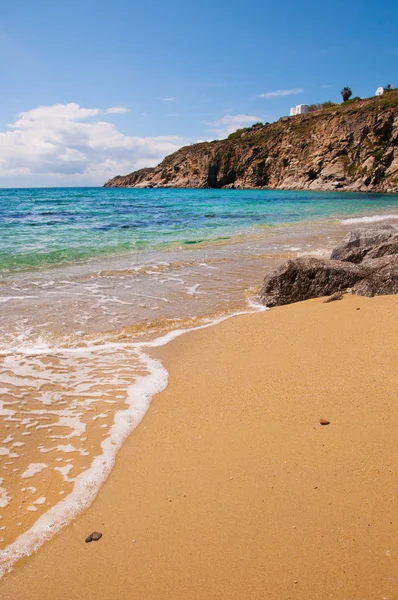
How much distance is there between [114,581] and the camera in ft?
6.31

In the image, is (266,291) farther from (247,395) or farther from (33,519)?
(33,519)

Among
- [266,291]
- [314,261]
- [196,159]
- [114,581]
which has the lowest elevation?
[114,581]

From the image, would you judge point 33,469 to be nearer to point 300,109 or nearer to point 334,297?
point 334,297

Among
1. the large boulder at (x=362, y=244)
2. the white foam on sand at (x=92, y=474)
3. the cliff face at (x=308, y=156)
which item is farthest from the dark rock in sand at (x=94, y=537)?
the cliff face at (x=308, y=156)

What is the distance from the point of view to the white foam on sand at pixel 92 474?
7.06 ft

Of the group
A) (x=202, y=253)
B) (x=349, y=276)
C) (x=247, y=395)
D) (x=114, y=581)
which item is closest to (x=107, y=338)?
(x=247, y=395)

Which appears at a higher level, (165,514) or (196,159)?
(196,159)

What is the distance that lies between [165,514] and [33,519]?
80 centimetres

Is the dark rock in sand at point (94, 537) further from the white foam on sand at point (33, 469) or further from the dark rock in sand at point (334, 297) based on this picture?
the dark rock in sand at point (334, 297)

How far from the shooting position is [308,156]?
7388 centimetres

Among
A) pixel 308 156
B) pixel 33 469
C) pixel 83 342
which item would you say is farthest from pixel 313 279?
pixel 308 156

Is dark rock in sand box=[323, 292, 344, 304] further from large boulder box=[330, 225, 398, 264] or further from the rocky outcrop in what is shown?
large boulder box=[330, 225, 398, 264]

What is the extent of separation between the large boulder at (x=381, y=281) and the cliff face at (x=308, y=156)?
59331 millimetres

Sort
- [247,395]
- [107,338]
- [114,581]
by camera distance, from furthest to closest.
A: [107,338]
[247,395]
[114,581]
